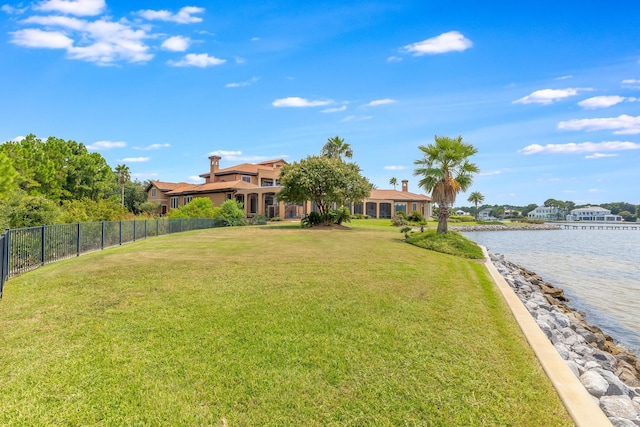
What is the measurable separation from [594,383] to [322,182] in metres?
25.8

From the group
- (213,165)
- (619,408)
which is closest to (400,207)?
(213,165)

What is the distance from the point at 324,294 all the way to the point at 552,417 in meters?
5.06

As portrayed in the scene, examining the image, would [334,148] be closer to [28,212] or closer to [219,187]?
[219,187]

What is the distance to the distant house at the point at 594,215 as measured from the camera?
133500 millimetres

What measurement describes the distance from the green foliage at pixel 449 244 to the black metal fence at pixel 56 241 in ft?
50.3

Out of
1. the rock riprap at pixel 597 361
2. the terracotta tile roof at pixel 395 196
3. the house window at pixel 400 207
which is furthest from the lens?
the house window at pixel 400 207

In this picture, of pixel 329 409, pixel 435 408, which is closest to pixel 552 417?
pixel 435 408

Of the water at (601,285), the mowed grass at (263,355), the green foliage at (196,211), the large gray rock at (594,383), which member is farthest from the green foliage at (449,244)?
the green foliage at (196,211)

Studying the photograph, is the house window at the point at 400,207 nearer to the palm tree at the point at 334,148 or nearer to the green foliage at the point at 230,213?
the palm tree at the point at 334,148

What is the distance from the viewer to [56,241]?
1398cm

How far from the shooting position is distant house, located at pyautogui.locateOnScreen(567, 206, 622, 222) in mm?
133500

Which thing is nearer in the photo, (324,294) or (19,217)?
(324,294)

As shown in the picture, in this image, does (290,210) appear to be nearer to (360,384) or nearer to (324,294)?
(324,294)

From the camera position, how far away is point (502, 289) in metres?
10.6
